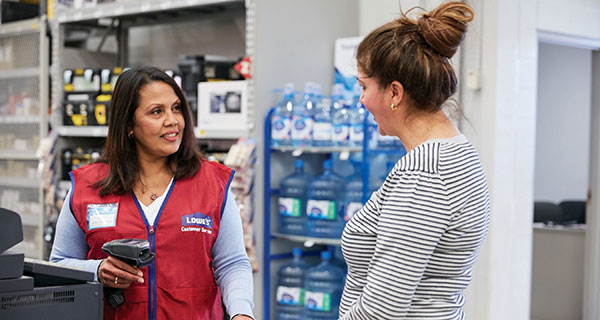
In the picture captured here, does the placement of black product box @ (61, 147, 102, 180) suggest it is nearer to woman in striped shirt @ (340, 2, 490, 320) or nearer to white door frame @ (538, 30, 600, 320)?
white door frame @ (538, 30, 600, 320)

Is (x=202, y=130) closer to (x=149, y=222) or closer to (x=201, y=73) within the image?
(x=201, y=73)

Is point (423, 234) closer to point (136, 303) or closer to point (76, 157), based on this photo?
point (136, 303)

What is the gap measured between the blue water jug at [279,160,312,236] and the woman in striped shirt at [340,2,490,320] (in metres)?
2.75

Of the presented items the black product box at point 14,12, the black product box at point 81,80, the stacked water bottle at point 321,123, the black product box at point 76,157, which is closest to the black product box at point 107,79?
the black product box at point 81,80

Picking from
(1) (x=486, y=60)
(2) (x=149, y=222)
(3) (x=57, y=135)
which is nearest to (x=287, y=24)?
(1) (x=486, y=60)

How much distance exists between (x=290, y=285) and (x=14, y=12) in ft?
11.9

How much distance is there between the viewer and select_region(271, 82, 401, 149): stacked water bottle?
165 inches

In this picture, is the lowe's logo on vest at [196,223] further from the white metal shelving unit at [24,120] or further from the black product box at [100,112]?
the white metal shelving unit at [24,120]

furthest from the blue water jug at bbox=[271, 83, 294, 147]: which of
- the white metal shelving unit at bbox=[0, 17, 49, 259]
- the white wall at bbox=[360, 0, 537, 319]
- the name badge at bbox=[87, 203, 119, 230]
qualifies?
the white metal shelving unit at bbox=[0, 17, 49, 259]

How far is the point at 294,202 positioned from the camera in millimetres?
4340

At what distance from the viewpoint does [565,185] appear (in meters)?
8.86

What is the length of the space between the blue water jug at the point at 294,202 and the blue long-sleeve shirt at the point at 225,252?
2.13m

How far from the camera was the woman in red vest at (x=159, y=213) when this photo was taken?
81.4 inches

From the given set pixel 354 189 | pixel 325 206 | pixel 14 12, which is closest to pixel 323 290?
pixel 325 206
